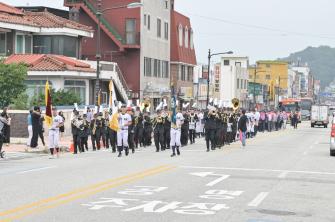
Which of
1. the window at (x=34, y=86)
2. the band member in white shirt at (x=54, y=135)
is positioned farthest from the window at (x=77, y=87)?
the band member in white shirt at (x=54, y=135)

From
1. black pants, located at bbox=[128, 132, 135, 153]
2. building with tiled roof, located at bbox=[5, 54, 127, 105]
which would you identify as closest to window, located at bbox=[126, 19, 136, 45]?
building with tiled roof, located at bbox=[5, 54, 127, 105]

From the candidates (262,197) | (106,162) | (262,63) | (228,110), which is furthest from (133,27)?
(262,63)

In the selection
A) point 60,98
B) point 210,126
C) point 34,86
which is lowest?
point 210,126

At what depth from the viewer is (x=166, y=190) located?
47.6 feet

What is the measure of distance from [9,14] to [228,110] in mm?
19224

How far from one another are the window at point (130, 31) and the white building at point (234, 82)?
46.2 m

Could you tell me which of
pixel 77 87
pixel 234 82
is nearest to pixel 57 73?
pixel 77 87

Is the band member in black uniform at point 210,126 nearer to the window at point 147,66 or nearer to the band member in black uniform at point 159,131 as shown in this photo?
the band member in black uniform at point 159,131

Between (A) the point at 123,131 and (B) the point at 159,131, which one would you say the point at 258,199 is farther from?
(B) the point at 159,131

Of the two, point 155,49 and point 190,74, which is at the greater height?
point 155,49

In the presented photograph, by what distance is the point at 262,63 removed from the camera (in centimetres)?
16188

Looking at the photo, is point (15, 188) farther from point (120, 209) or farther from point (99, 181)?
point (120, 209)

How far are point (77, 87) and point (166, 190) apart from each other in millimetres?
34799

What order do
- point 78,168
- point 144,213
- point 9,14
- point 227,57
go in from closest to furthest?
point 144,213 → point 78,168 → point 9,14 → point 227,57
